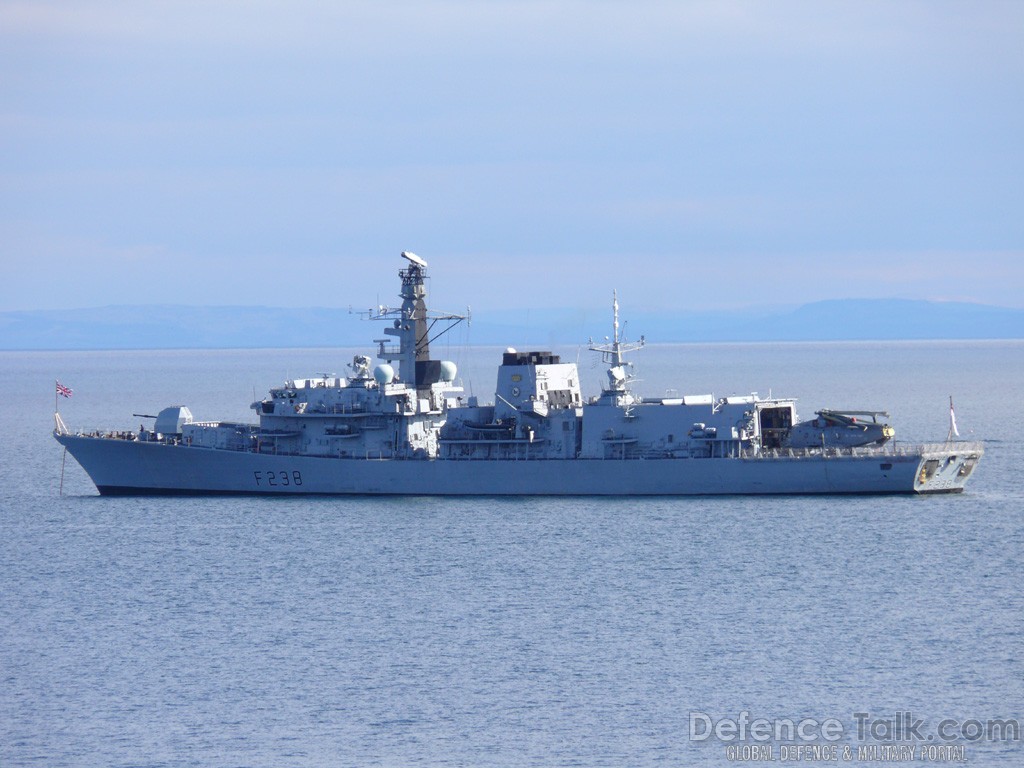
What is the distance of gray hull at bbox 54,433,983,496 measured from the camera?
152 ft

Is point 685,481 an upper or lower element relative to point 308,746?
upper

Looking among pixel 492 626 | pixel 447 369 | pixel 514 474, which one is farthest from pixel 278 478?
pixel 492 626

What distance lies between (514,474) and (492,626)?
1689cm

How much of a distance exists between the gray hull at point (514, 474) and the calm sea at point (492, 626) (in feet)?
2.69

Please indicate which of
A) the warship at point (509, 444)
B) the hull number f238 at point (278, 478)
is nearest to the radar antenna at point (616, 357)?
the warship at point (509, 444)

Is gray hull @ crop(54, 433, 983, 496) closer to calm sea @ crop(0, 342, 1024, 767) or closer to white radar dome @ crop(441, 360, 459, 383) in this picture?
calm sea @ crop(0, 342, 1024, 767)

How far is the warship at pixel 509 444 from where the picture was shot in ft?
154

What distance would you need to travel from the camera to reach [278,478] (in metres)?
50.2

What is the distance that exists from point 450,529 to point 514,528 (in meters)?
1.90

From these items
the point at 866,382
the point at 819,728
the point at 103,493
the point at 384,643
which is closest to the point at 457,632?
the point at 384,643

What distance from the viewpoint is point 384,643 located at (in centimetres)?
3039

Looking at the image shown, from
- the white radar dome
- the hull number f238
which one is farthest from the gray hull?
the white radar dome

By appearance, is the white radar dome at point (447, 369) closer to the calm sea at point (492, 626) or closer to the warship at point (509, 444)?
the warship at point (509, 444)

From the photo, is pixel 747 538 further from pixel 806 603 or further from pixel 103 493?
pixel 103 493
